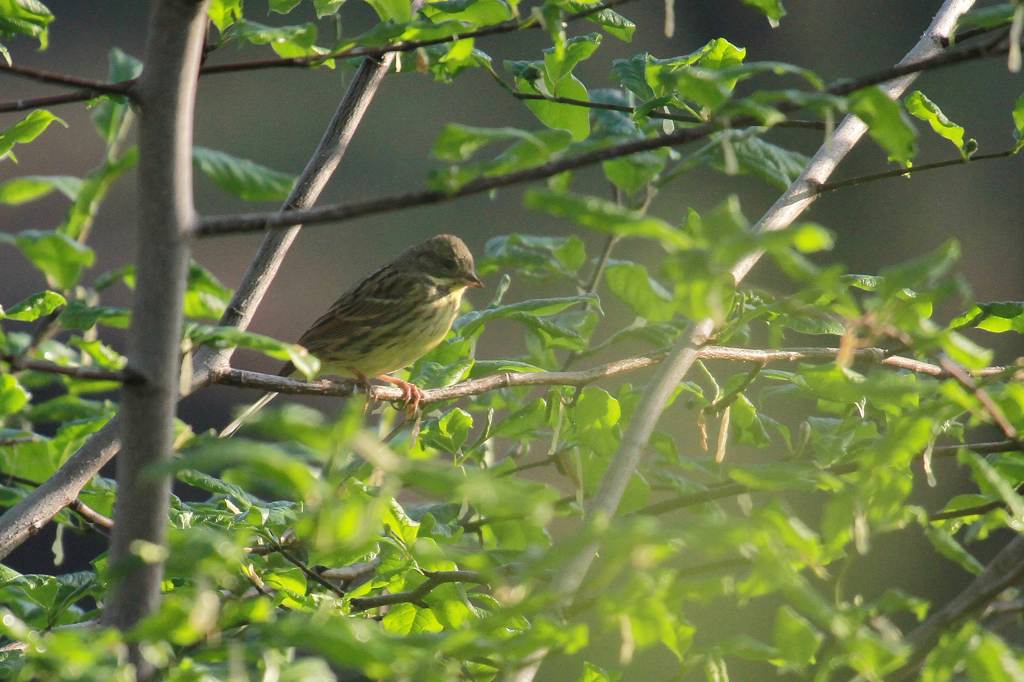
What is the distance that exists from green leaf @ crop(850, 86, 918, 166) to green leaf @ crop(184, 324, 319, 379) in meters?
0.72

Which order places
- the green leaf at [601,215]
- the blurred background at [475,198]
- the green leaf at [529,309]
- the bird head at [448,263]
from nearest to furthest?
the green leaf at [601,215]
the green leaf at [529,309]
the bird head at [448,263]
the blurred background at [475,198]

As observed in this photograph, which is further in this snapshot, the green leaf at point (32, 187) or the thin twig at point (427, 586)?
the thin twig at point (427, 586)

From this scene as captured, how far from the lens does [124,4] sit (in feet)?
28.5

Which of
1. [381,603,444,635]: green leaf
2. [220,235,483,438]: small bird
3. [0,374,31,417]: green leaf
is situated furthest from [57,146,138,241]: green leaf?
[220,235,483,438]: small bird

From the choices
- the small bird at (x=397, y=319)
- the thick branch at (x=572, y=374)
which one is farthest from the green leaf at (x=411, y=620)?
the small bird at (x=397, y=319)

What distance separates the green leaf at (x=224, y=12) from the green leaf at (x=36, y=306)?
52cm

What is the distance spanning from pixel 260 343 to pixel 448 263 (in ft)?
13.0

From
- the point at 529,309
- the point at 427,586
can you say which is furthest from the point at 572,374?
the point at 427,586

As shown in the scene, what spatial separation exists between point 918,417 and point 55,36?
7924mm

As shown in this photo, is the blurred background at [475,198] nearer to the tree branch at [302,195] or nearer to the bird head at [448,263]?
the bird head at [448,263]

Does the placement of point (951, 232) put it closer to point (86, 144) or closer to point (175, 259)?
point (86, 144)

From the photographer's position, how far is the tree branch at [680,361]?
1528 mm

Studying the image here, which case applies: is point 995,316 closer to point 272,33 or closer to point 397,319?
point 272,33

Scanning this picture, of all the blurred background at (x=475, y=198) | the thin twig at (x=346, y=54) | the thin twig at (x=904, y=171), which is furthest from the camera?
the blurred background at (x=475, y=198)
